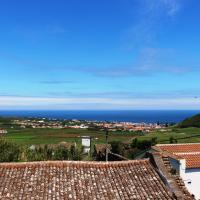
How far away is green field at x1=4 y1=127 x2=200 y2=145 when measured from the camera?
7035 centimetres

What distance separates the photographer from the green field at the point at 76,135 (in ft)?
231

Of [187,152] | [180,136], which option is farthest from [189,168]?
[180,136]

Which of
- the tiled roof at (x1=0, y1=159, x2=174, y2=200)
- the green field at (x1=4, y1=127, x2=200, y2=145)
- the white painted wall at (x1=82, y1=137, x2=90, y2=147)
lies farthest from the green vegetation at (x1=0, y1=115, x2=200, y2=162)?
the tiled roof at (x1=0, y1=159, x2=174, y2=200)

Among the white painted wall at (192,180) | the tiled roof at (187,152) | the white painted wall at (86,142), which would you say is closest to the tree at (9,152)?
the white painted wall at (86,142)

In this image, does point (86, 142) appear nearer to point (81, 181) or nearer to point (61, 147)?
point (61, 147)

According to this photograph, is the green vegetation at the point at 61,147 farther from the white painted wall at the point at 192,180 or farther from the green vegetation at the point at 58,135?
the white painted wall at the point at 192,180

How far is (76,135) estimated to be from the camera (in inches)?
2977

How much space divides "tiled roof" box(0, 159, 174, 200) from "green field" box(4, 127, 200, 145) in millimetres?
47272

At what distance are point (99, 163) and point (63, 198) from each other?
108 inches

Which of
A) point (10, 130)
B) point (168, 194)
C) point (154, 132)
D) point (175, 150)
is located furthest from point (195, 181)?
point (10, 130)

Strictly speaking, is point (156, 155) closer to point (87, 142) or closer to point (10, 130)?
point (87, 142)

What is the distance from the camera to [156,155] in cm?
1819

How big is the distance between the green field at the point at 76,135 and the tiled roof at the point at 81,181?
155ft

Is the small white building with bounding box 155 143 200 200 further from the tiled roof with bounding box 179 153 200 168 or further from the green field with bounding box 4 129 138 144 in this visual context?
the green field with bounding box 4 129 138 144
